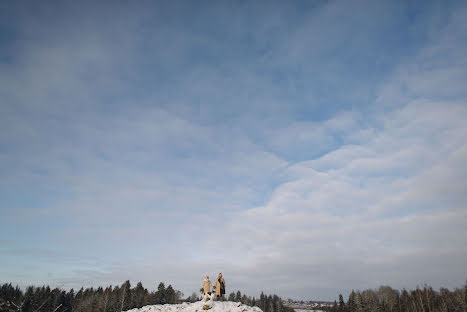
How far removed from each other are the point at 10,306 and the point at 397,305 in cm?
11354

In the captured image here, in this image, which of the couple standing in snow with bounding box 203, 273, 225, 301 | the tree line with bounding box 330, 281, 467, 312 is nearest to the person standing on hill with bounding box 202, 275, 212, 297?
the couple standing in snow with bounding box 203, 273, 225, 301

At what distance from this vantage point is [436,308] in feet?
265

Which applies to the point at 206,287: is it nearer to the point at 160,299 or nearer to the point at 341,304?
the point at 160,299

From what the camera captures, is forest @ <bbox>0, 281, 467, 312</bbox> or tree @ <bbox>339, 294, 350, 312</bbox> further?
tree @ <bbox>339, 294, 350, 312</bbox>

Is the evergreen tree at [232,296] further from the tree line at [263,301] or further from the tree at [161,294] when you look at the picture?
the tree at [161,294]

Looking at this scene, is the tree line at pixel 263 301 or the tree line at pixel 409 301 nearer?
the tree line at pixel 409 301

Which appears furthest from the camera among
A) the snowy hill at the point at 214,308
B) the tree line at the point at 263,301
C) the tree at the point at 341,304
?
the tree line at the point at 263,301

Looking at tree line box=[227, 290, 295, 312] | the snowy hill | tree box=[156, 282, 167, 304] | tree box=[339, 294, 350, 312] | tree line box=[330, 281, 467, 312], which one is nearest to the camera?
the snowy hill

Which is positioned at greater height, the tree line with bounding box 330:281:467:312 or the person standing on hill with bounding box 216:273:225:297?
the person standing on hill with bounding box 216:273:225:297

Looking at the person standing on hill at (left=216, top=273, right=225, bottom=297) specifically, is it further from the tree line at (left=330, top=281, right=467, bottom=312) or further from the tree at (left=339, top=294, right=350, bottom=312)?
the tree at (left=339, top=294, right=350, bottom=312)

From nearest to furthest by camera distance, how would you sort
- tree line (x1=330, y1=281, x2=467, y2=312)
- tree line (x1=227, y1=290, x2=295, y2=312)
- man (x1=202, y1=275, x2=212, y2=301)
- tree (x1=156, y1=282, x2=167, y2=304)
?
1. man (x1=202, y1=275, x2=212, y2=301)
2. tree line (x1=330, y1=281, x2=467, y2=312)
3. tree (x1=156, y1=282, x2=167, y2=304)
4. tree line (x1=227, y1=290, x2=295, y2=312)

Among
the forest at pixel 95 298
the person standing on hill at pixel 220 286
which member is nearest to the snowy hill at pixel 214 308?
the person standing on hill at pixel 220 286

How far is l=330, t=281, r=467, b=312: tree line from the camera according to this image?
2965 inches

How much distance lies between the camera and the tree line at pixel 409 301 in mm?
75312
